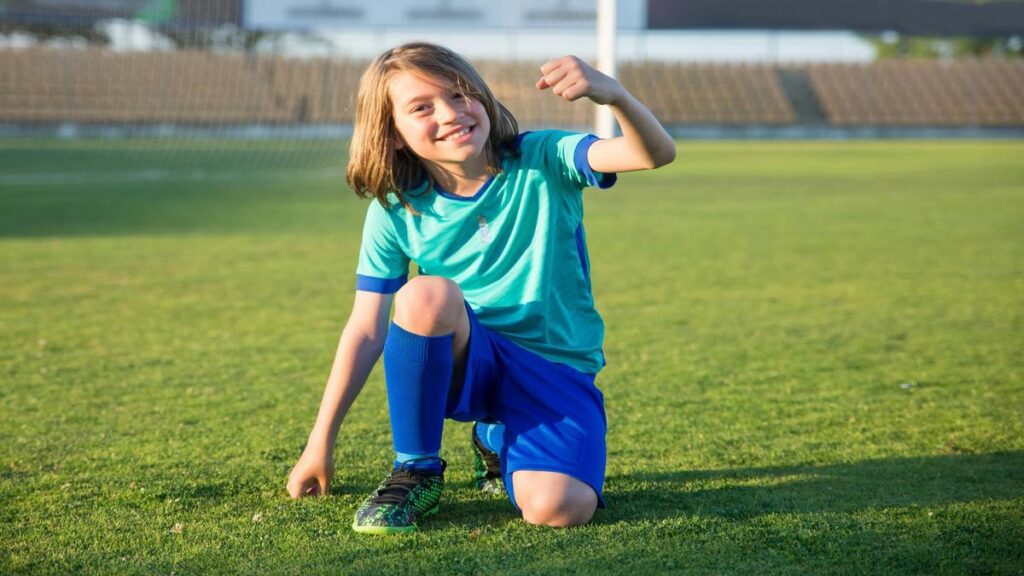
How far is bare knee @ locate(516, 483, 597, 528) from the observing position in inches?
99.5

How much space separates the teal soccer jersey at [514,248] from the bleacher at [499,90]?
53 centimetres

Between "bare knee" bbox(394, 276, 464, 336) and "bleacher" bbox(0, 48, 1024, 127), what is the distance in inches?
32.3

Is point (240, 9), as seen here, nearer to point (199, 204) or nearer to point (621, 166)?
point (199, 204)

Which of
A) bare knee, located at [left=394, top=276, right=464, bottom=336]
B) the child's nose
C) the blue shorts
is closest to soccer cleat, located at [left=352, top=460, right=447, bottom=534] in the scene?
the blue shorts

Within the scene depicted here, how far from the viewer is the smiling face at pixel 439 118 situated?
2.64 m

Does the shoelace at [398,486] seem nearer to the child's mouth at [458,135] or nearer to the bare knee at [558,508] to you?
the bare knee at [558,508]

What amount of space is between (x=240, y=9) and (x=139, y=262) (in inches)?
318

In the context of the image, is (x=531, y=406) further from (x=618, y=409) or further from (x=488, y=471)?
(x=618, y=409)

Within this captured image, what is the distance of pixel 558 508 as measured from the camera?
2.52m

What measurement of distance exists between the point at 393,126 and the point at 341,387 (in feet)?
2.18

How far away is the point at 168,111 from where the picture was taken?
808 inches

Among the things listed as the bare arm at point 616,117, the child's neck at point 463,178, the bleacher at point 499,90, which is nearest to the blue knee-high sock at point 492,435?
the child's neck at point 463,178

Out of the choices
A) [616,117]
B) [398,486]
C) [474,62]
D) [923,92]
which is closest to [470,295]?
[398,486]

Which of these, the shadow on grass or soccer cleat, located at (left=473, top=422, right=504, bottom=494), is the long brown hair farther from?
the shadow on grass
